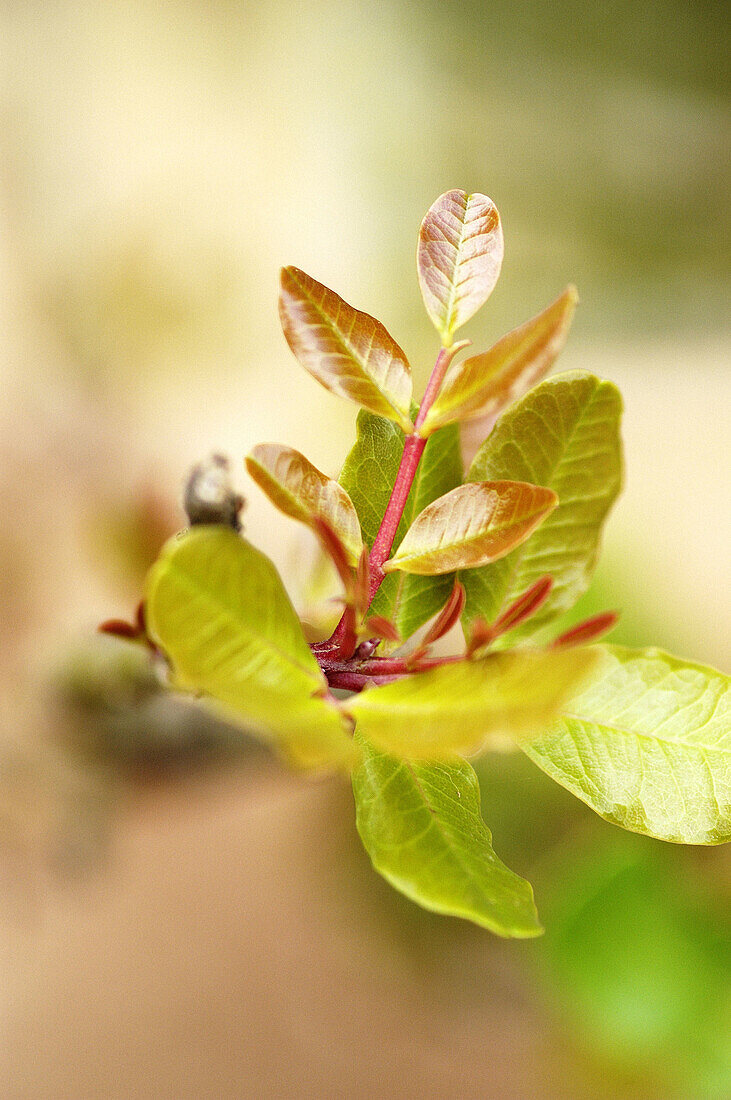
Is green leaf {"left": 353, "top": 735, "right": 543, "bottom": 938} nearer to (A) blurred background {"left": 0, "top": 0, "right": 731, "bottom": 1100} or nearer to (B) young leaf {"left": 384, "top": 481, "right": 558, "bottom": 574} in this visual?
(B) young leaf {"left": 384, "top": 481, "right": 558, "bottom": 574}

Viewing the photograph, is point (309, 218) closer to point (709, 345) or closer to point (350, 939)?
point (709, 345)

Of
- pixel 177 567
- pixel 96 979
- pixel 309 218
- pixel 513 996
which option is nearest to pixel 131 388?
pixel 309 218

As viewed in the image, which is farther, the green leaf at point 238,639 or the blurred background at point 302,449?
the blurred background at point 302,449

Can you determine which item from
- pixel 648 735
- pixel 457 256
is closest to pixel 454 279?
pixel 457 256

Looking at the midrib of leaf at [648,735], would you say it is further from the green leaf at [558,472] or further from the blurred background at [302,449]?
the blurred background at [302,449]

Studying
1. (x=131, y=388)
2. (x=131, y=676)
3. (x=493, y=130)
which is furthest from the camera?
(x=493, y=130)

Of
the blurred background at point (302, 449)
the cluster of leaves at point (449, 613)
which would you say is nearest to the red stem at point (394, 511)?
the cluster of leaves at point (449, 613)
